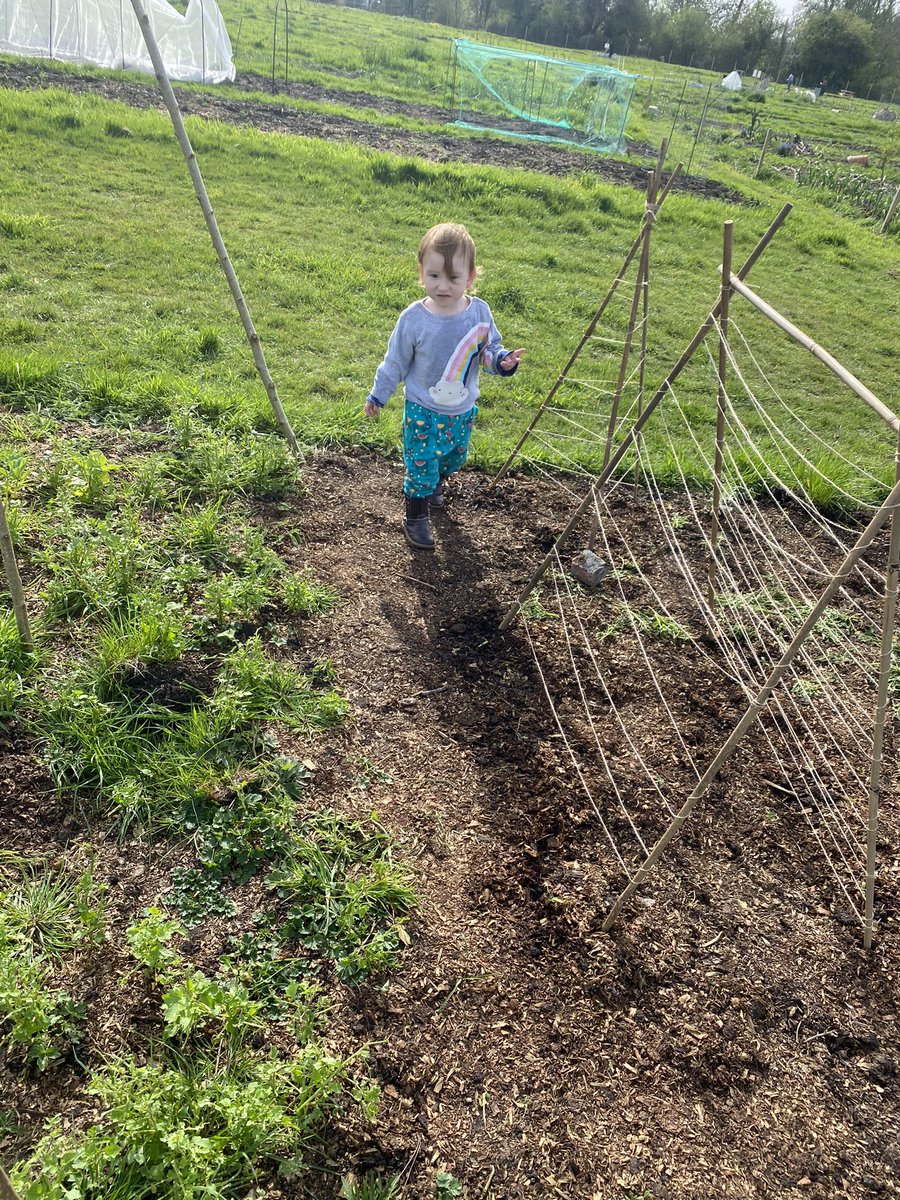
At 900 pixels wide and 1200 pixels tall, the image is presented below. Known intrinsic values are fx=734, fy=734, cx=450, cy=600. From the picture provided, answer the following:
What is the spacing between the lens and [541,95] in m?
16.0

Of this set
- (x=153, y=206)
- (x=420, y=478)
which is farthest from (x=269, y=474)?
(x=153, y=206)

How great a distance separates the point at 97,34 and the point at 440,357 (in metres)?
13.1

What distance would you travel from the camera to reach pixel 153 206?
7.36 meters

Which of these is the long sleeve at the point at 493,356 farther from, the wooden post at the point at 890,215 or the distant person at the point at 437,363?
the wooden post at the point at 890,215

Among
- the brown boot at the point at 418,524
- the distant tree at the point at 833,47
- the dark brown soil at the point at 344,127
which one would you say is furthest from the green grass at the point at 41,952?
the distant tree at the point at 833,47

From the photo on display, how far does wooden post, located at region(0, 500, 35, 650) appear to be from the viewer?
2.51 metres

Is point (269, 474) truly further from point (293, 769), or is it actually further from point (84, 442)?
point (293, 769)

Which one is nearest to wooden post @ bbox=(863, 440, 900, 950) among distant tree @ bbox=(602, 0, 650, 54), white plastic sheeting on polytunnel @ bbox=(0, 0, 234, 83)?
white plastic sheeting on polytunnel @ bbox=(0, 0, 234, 83)

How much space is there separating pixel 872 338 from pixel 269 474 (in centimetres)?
687

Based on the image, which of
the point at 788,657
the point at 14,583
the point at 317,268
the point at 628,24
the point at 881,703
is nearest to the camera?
the point at 788,657

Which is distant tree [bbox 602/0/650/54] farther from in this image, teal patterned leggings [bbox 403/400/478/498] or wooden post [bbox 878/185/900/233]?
teal patterned leggings [bbox 403/400/478/498]

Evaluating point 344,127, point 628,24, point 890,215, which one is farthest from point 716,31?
point 344,127

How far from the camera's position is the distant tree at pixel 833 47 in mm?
35844

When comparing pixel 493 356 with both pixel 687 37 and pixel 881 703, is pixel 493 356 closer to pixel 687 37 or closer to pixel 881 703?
pixel 881 703
